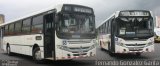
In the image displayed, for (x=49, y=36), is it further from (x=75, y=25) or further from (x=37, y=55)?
(x=37, y=55)

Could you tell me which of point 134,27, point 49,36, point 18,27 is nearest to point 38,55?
point 49,36

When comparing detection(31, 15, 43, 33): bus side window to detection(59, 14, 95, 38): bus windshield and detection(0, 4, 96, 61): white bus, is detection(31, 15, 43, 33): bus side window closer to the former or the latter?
detection(0, 4, 96, 61): white bus

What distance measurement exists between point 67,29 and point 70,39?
1.57 ft

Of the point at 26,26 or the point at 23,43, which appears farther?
the point at 23,43

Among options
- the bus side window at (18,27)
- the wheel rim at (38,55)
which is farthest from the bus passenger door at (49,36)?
the bus side window at (18,27)

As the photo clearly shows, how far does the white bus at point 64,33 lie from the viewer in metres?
15.4

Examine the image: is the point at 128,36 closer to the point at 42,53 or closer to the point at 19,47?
the point at 42,53

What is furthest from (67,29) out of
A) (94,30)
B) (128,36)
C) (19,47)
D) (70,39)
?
(19,47)

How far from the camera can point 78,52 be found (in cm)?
1565

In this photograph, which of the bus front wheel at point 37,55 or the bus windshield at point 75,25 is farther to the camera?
the bus front wheel at point 37,55

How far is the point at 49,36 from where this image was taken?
16.3 m

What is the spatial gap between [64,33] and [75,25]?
65cm

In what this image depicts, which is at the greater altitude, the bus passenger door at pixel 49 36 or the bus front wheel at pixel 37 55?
the bus passenger door at pixel 49 36

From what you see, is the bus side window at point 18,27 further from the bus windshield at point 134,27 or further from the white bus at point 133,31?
the bus windshield at point 134,27
